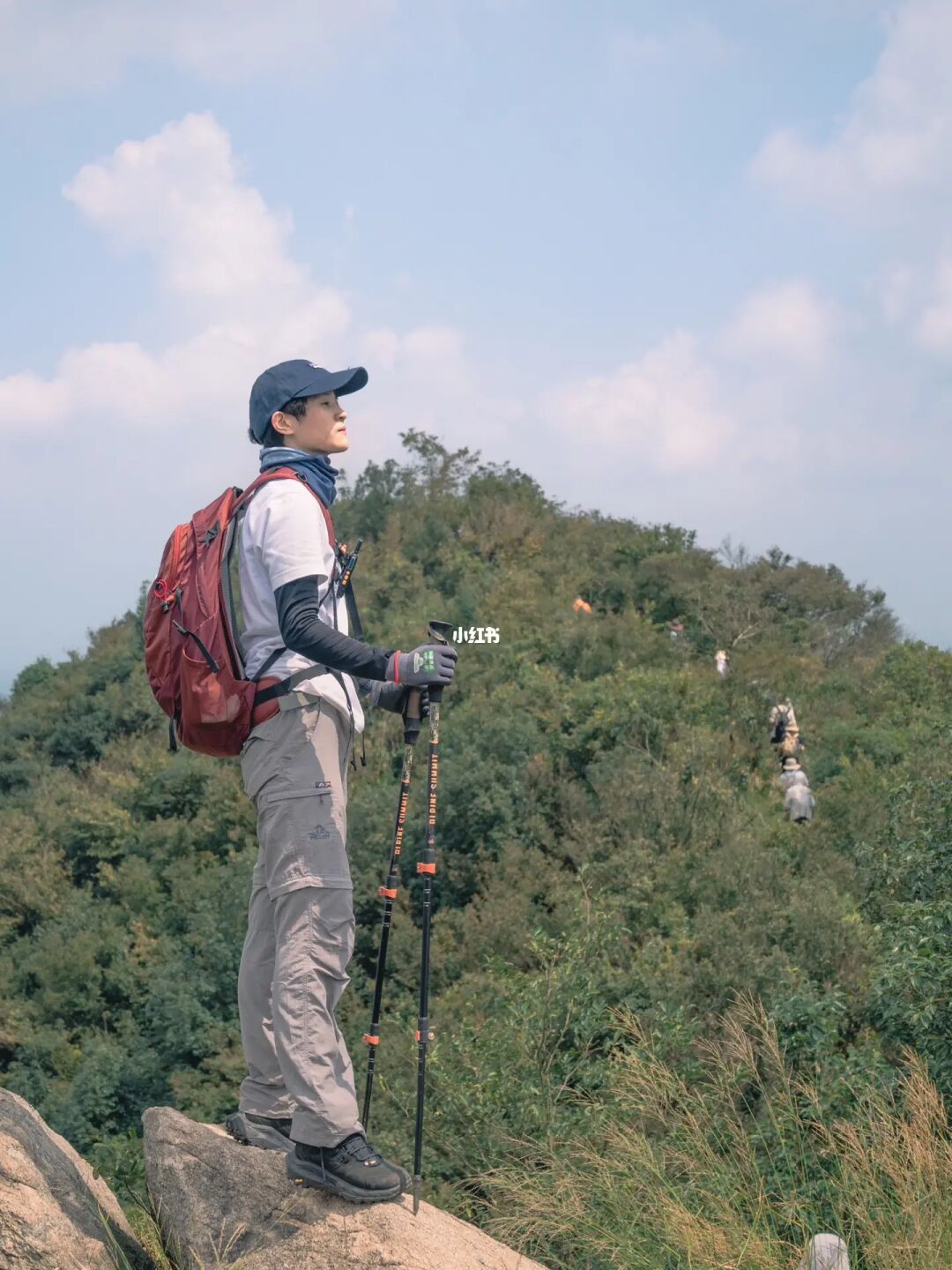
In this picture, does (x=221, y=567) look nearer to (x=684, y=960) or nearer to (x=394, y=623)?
(x=684, y=960)

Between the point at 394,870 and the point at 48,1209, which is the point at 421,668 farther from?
the point at 48,1209

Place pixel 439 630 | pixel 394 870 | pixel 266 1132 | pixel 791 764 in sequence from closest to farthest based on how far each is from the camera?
pixel 266 1132 → pixel 439 630 → pixel 394 870 → pixel 791 764

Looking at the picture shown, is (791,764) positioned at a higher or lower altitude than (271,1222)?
higher

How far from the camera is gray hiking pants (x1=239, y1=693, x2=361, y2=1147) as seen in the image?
425 cm

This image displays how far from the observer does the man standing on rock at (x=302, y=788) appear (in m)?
4.27

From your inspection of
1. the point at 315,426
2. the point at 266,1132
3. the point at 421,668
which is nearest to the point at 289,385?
the point at 315,426

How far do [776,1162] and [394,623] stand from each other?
692 inches

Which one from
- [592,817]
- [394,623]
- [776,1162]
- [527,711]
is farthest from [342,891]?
[394,623]

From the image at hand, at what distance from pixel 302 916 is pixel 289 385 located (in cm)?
178

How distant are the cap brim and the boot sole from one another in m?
2.50

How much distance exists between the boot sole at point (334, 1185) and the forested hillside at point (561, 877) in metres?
0.72

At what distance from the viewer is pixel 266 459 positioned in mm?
4723

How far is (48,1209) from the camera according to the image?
14.5ft

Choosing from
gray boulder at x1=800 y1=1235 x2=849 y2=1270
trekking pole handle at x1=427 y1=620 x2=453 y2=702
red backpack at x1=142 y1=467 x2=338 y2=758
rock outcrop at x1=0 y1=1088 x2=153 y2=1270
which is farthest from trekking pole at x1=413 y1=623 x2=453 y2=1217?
gray boulder at x1=800 y1=1235 x2=849 y2=1270
